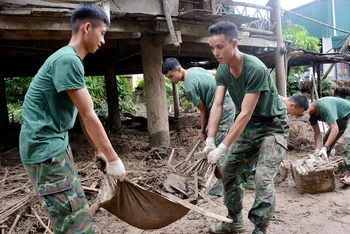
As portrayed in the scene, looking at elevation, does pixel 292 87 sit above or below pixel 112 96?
above

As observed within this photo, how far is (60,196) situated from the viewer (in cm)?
213

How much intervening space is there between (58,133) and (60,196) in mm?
392

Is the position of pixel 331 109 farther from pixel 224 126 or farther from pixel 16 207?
pixel 16 207

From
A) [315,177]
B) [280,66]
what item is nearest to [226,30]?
[315,177]

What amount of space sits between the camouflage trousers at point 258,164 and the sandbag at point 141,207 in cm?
62

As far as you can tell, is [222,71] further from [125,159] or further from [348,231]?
[125,159]

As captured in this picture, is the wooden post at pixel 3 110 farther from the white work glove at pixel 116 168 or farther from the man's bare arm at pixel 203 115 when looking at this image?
the white work glove at pixel 116 168

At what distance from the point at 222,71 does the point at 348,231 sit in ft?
6.64

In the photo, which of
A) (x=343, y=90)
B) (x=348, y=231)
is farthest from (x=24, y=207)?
(x=343, y=90)

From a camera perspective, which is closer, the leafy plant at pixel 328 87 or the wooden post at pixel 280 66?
the wooden post at pixel 280 66

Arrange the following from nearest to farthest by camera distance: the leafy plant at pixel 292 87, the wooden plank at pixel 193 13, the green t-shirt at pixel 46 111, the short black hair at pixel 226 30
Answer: the green t-shirt at pixel 46 111
the short black hair at pixel 226 30
the wooden plank at pixel 193 13
the leafy plant at pixel 292 87

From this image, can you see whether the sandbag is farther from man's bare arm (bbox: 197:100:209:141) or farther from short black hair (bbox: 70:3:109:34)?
man's bare arm (bbox: 197:100:209:141)

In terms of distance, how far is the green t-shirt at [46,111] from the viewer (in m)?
2.07

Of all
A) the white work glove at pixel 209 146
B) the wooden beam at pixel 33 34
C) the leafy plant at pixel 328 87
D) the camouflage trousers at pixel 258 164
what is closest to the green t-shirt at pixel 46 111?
the white work glove at pixel 209 146
